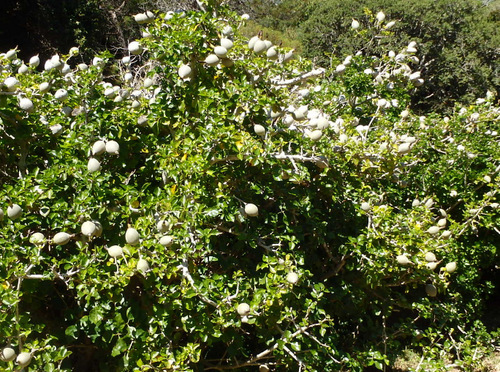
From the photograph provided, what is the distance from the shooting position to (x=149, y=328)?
183cm

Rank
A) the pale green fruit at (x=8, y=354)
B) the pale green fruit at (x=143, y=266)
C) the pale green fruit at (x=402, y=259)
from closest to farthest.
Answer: the pale green fruit at (x=8, y=354) → the pale green fruit at (x=143, y=266) → the pale green fruit at (x=402, y=259)

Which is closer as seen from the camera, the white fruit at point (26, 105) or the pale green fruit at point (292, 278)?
the pale green fruit at point (292, 278)

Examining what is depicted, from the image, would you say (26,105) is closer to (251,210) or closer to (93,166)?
(93,166)

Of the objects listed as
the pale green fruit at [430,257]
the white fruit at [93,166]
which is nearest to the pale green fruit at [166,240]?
the white fruit at [93,166]

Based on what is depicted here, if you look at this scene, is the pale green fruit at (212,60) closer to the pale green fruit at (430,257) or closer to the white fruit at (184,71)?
the white fruit at (184,71)

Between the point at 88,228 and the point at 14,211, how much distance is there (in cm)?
26

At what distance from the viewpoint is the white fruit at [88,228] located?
5.65 feet

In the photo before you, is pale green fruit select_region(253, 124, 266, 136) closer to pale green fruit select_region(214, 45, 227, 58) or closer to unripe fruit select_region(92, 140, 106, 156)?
pale green fruit select_region(214, 45, 227, 58)

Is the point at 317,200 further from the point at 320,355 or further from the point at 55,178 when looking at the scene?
the point at 55,178

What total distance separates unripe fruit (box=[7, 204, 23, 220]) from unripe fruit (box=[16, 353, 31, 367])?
484 millimetres

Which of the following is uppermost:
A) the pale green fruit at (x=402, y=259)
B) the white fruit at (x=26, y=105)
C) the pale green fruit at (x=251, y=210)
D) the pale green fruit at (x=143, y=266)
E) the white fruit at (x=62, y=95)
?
the white fruit at (x=26, y=105)

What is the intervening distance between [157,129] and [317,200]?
913mm

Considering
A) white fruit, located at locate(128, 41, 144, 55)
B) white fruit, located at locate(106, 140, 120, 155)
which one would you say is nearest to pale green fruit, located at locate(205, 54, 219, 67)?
white fruit, located at locate(128, 41, 144, 55)

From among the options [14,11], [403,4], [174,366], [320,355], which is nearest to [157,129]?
[174,366]
